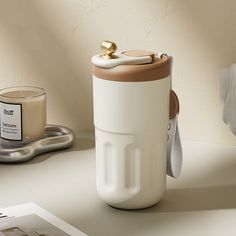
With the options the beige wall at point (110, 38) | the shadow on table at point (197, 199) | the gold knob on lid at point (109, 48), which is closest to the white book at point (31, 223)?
the shadow on table at point (197, 199)

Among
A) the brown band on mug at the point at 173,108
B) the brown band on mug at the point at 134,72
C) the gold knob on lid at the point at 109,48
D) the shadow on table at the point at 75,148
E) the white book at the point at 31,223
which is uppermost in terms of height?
the gold knob on lid at the point at 109,48

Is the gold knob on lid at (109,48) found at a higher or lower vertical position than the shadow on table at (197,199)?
higher

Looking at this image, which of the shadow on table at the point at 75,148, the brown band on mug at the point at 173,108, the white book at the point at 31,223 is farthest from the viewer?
the shadow on table at the point at 75,148

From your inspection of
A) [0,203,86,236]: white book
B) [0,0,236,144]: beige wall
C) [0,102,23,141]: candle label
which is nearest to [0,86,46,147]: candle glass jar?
[0,102,23,141]: candle label

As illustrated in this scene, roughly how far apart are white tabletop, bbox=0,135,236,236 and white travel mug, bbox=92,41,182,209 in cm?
3

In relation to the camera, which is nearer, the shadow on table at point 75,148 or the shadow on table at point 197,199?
the shadow on table at point 197,199

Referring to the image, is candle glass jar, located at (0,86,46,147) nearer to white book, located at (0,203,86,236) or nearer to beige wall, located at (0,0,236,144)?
beige wall, located at (0,0,236,144)

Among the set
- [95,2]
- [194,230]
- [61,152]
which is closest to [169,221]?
[194,230]

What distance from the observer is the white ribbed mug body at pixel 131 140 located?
2.66ft

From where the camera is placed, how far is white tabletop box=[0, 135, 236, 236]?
2.71 ft

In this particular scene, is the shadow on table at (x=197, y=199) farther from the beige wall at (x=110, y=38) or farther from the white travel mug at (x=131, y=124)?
the beige wall at (x=110, y=38)

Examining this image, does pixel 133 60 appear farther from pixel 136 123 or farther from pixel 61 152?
pixel 61 152

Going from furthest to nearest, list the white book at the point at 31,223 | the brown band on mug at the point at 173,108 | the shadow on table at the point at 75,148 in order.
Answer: the shadow on table at the point at 75,148, the brown band on mug at the point at 173,108, the white book at the point at 31,223

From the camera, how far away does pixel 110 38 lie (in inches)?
45.6
